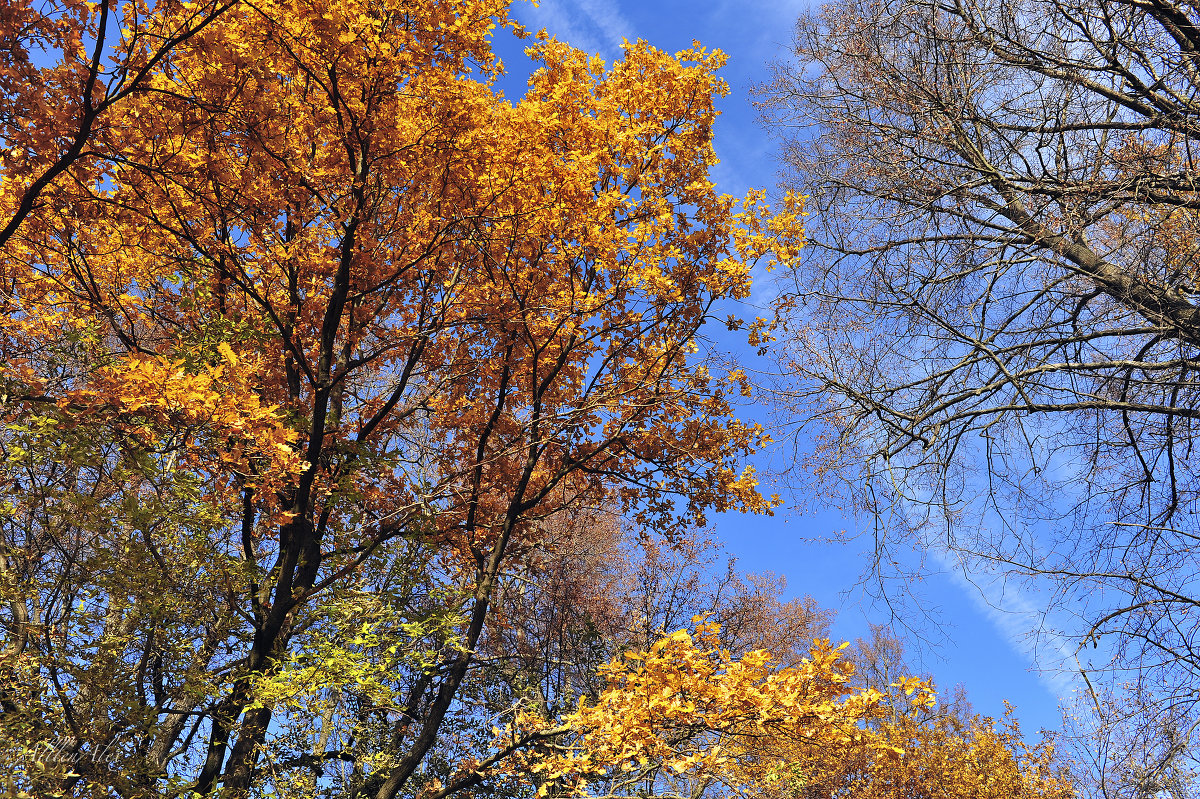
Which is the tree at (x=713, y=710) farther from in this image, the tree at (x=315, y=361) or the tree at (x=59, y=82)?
the tree at (x=59, y=82)

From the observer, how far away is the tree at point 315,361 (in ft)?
19.3

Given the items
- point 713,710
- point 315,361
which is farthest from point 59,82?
point 713,710

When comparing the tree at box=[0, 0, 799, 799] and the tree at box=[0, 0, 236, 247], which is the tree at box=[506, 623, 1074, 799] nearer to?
the tree at box=[0, 0, 799, 799]

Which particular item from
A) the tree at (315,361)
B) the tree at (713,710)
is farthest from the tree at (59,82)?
the tree at (713,710)

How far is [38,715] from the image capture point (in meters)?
6.16

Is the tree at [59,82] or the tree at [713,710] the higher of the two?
the tree at [59,82]

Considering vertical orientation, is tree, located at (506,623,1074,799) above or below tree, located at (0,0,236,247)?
below

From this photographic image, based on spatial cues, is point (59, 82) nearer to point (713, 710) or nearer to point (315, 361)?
point (315, 361)

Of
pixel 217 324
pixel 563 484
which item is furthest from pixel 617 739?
pixel 217 324

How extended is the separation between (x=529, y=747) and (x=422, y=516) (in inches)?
114

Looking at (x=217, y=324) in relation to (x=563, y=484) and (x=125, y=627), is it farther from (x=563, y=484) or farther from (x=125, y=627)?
(x=563, y=484)

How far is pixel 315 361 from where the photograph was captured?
8.30 m

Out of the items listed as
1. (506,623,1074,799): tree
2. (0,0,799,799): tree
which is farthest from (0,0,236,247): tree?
(506,623,1074,799): tree

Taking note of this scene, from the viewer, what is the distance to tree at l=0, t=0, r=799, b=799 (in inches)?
232
